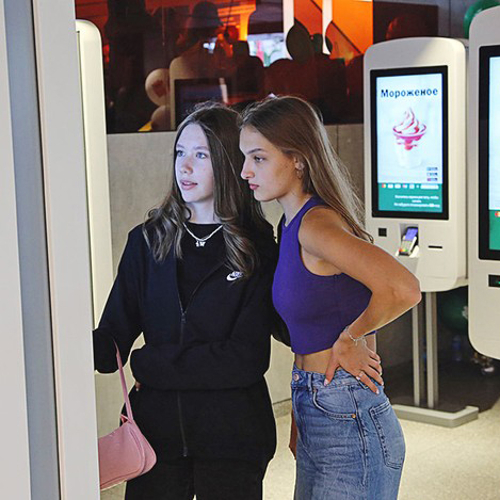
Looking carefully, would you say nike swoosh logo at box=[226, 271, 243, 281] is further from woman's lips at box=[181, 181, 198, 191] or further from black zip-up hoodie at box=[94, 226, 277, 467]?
woman's lips at box=[181, 181, 198, 191]

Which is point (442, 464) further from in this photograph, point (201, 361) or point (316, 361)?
point (201, 361)

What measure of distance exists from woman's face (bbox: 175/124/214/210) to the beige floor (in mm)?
2320

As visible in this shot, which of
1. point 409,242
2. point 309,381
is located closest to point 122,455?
point 309,381

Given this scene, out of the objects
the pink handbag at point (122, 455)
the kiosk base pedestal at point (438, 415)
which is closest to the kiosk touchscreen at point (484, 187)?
the kiosk base pedestal at point (438, 415)

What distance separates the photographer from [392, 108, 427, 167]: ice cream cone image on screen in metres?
5.04

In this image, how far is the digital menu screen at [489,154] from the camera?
14.2 feet

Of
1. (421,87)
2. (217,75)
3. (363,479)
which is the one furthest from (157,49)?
(363,479)

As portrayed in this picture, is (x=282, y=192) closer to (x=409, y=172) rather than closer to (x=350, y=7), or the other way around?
(x=409, y=172)

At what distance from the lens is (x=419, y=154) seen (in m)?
5.05

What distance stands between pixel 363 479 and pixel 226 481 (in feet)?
1.06

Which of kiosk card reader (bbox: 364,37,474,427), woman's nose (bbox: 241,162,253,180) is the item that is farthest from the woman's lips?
kiosk card reader (bbox: 364,37,474,427)

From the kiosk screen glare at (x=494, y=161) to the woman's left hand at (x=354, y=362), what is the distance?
2.43 metres

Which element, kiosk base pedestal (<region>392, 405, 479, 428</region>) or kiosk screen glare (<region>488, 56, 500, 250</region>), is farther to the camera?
kiosk base pedestal (<region>392, 405, 479, 428</region>)

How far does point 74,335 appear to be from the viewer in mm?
858
